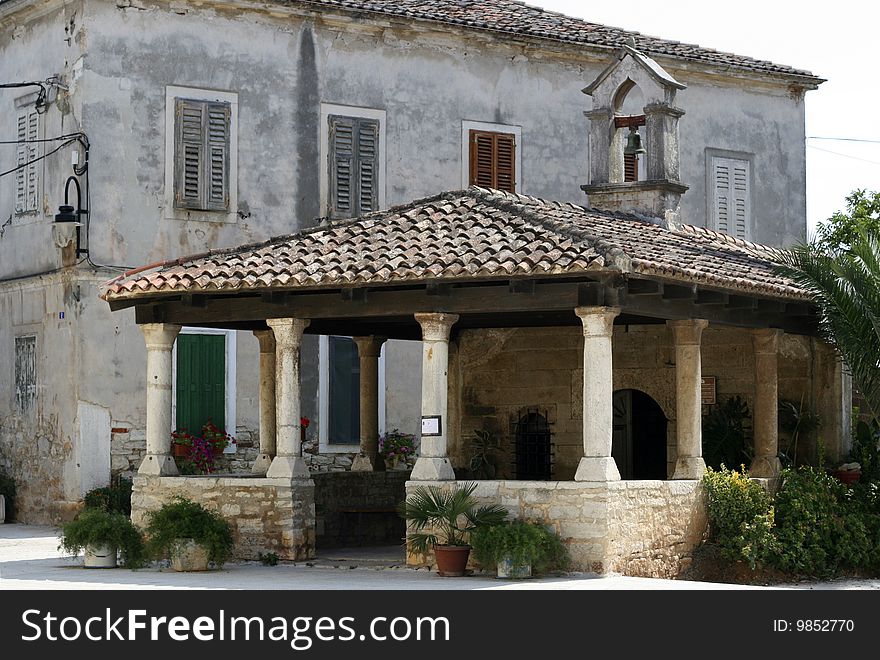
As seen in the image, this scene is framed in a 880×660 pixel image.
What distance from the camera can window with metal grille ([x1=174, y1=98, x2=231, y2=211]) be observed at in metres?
22.5

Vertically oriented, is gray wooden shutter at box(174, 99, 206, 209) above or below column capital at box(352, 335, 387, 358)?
above

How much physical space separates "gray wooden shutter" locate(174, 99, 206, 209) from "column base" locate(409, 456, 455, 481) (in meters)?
7.84

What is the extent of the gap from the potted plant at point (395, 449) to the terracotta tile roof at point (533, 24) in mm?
5987

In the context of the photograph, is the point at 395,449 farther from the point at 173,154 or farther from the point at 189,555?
the point at 189,555

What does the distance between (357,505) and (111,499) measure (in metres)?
3.34

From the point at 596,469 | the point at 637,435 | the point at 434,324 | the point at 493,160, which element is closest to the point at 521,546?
the point at 596,469

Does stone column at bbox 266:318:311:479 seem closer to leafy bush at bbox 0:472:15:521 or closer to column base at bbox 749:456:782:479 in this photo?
column base at bbox 749:456:782:479

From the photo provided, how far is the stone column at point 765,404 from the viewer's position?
18.3 m

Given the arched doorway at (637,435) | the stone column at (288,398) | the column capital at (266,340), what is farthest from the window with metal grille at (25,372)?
the arched doorway at (637,435)

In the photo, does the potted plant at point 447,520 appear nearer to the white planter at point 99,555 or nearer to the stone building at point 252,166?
the white planter at point 99,555

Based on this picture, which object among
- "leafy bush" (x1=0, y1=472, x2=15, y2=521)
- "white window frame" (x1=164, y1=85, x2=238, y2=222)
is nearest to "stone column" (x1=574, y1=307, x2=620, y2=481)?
"white window frame" (x1=164, y1=85, x2=238, y2=222)

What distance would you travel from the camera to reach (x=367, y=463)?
66.8ft

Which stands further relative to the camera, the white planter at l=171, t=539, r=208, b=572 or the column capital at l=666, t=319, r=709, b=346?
the column capital at l=666, t=319, r=709, b=346
